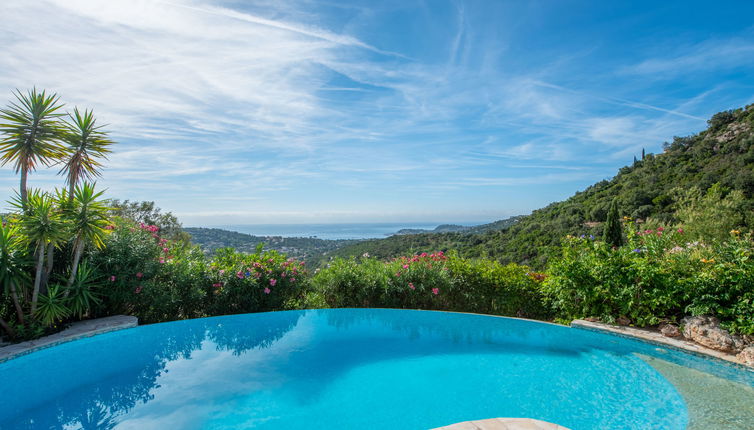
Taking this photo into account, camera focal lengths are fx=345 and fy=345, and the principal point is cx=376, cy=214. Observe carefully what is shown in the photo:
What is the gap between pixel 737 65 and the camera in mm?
10773

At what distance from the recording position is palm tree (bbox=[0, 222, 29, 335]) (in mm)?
4262

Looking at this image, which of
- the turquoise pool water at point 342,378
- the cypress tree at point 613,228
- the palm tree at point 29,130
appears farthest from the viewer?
the cypress tree at point 613,228

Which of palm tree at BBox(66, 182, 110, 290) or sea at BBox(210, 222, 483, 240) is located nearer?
palm tree at BBox(66, 182, 110, 290)

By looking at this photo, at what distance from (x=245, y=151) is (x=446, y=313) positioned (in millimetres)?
10476

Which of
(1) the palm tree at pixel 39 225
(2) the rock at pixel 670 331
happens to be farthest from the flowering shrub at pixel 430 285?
(1) the palm tree at pixel 39 225

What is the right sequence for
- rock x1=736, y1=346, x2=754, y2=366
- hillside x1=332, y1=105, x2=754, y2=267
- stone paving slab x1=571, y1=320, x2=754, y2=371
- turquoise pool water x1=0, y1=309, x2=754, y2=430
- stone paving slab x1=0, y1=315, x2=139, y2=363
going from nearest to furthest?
turquoise pool water x1=0, y1=309, x2=754, y2=430 < rock x1=736, y1=346, x2=754, y2=366 < stone paving slab x1=571, y1=320, x2=754, y2=371 < stone paving slab x1=0, y1=315, x2=139, y2=363 < hillside x1=332, y1=105, x2=754, y2=267

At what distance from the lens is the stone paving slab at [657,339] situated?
399cm

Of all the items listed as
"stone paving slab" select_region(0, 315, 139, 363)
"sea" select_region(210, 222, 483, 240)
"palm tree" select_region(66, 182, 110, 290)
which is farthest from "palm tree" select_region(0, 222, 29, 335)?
"sea" select_region(210, 222, 483, 240)

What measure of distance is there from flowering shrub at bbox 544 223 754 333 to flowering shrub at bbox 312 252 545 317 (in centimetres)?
72

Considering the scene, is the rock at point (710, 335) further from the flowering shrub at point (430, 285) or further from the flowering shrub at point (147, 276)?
the flowering shrub at point (147, 276)

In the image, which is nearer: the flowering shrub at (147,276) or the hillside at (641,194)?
the flowering shrub at (147,276)

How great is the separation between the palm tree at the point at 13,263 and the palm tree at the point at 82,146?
84 cm

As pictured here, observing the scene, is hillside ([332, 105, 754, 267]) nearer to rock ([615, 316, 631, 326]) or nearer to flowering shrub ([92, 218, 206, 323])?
flowering shrub ([92, 218, 206, 323])

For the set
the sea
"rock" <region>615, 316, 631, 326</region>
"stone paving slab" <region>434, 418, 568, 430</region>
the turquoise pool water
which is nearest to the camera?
"stone paving slab" <region>434, 418, 568, 430</region>
